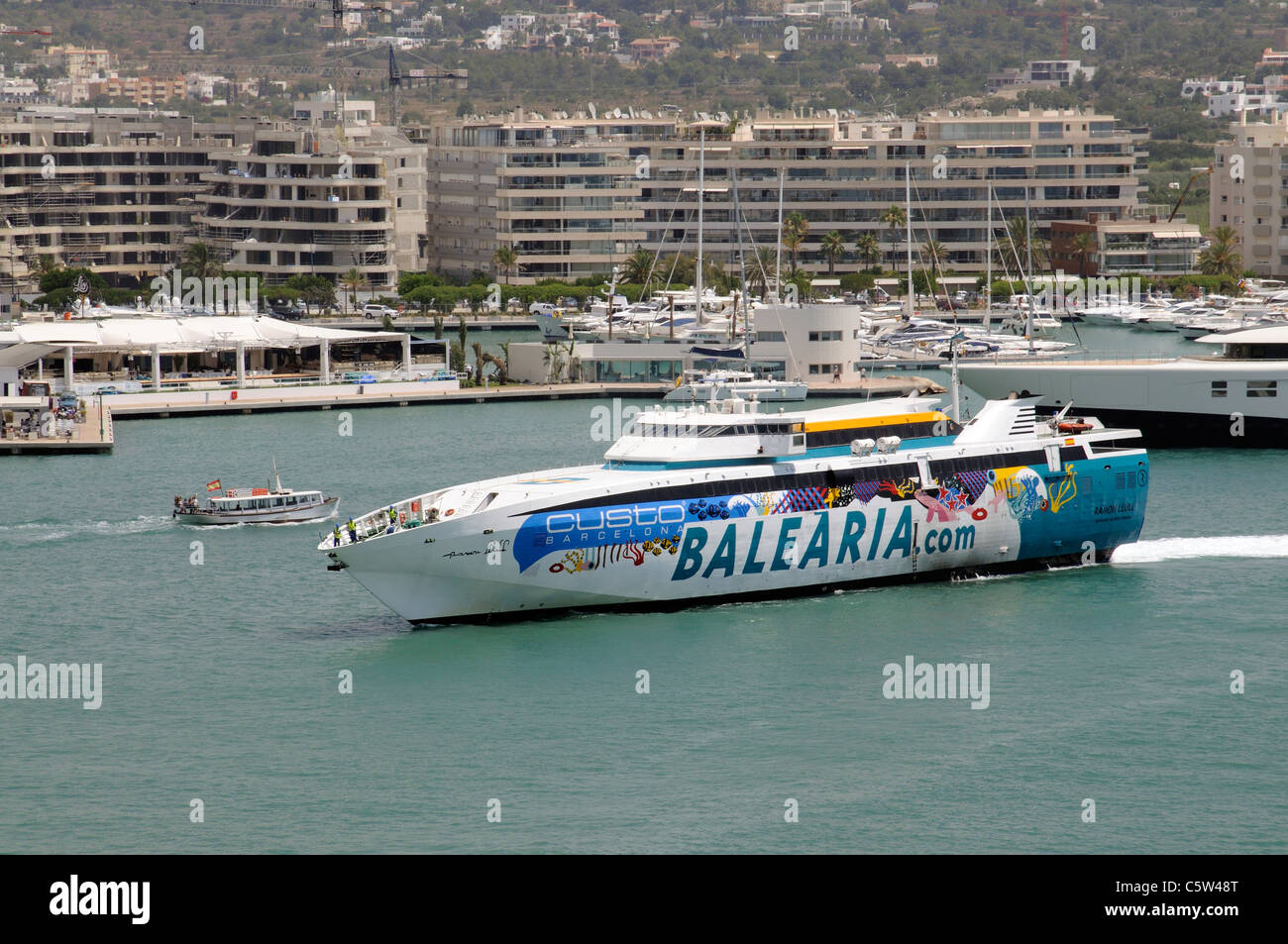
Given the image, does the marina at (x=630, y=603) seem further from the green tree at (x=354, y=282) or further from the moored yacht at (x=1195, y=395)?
the green tree at (x=354, y=282)

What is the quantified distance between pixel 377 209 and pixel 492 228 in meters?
13.4

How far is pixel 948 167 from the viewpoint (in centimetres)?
15000

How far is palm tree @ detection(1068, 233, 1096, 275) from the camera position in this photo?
14950cm

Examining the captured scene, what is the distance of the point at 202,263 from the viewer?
445ft

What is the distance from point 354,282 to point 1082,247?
188 ft

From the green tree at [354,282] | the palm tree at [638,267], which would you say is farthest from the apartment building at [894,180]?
the green tree at [354,282]

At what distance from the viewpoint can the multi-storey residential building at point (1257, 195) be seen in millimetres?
154250

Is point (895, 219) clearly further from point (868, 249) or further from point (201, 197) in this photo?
point (201, 197)

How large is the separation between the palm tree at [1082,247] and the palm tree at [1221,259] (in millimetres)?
9256

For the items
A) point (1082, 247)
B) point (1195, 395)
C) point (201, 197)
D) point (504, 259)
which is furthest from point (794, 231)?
point (1195, 395)

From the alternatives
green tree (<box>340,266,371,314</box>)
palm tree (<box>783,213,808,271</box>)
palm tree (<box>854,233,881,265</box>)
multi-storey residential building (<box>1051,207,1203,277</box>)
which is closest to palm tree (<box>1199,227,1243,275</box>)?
multi-storey residential building (<box>1051,207,1203,277</box>)

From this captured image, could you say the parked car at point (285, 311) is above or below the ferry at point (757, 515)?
above

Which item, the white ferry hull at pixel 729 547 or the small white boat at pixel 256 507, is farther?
the small white boat at pixel 256 507
